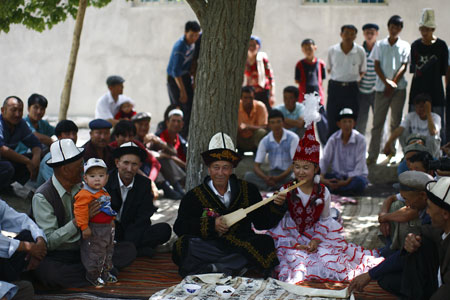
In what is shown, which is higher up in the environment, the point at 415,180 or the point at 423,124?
the point at 423,124

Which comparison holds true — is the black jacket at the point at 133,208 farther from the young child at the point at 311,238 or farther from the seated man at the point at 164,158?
the seated man at the point at 164,158

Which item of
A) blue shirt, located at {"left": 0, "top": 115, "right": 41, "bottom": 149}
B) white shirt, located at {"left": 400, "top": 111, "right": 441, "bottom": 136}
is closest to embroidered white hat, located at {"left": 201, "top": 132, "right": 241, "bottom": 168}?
blue shirt, located at {"left": 0, "top": 115, "right": 41, "bottom": 149}

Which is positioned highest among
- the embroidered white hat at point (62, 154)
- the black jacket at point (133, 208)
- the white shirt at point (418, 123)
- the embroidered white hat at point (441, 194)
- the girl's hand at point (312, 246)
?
the white shirt at point (418, 123)

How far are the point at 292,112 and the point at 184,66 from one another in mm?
1753

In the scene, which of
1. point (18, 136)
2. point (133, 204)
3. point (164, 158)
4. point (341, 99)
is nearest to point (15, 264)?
point (133, 204)

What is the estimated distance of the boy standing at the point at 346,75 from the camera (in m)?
10.1

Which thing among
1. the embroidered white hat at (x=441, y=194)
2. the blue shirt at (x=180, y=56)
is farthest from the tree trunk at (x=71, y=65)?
the embroidered white hat at (x=441, y=194)

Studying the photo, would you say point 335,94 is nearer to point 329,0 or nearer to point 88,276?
point 329,0

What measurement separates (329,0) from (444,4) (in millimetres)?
2109

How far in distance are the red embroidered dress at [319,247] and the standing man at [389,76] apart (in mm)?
4194

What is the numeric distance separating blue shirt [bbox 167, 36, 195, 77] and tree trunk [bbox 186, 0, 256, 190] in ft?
11.4

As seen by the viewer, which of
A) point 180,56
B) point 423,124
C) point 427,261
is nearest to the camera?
point 427,261

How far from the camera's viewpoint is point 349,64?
10086 mm

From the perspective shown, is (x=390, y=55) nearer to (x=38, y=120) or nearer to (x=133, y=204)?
(x=38, y=120)
